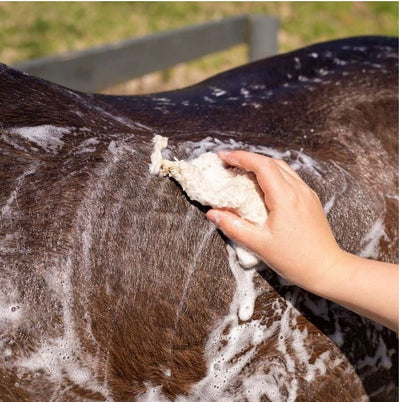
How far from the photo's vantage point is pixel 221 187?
130 cm

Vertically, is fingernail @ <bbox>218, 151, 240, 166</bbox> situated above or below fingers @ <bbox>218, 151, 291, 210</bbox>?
above

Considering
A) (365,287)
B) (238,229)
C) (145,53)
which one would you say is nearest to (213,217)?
(238,229)

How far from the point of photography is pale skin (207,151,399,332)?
1.26 m

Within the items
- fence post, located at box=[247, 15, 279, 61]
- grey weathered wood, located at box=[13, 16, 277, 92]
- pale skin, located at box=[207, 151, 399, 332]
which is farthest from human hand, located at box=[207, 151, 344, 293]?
fence post, located at box=[247, 15, 279, 61]

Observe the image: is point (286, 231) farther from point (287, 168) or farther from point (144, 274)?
point (144, 274)

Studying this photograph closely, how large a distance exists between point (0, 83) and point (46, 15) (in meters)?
4.89

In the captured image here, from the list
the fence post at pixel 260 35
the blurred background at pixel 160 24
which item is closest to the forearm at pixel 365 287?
the fence post at pixel 260 35

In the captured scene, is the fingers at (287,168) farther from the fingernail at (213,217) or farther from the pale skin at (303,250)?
the fingernail at (213,217)

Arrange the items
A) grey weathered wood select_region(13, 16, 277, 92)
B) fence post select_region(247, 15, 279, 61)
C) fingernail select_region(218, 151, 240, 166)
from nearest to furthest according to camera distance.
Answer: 1. fingernail select_region(218, 151, 240, 166)
2. grey weathered wood select_region(13, 16, 277, 92)
3. fence post select_region(247, 15, 279, 61)

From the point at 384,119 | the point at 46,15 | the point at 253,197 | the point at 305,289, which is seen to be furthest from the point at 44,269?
the point at 46,15

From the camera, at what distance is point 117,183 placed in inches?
50.8

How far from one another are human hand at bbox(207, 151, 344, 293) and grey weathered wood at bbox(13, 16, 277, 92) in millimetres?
2220

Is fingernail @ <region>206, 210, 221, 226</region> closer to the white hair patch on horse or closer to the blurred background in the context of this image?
the white hair patch on horse

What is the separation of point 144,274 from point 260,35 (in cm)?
352
